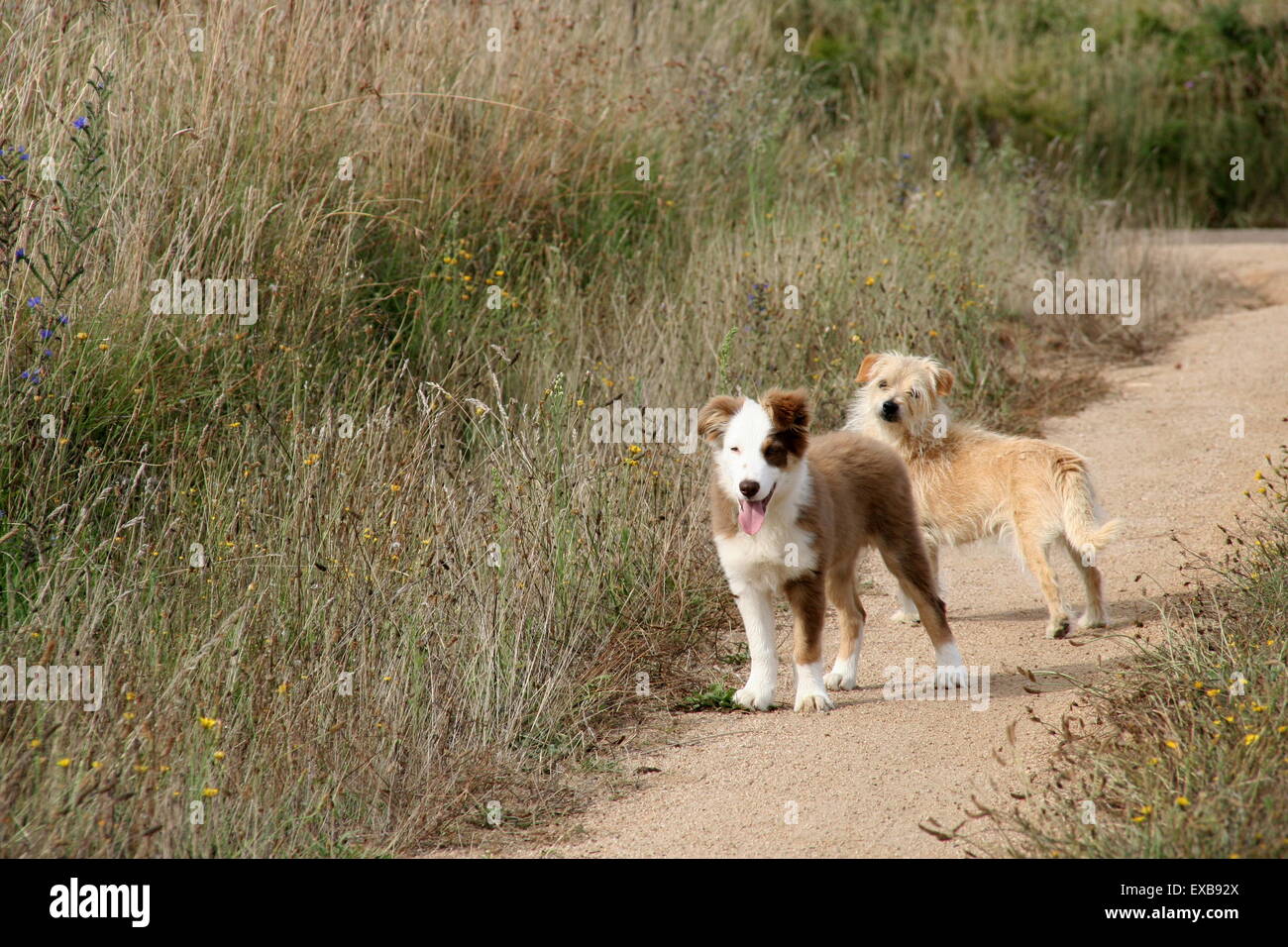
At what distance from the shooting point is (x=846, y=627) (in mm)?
6156

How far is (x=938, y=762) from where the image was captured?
5.16m

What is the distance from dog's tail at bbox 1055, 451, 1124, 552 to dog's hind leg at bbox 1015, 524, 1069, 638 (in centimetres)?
20

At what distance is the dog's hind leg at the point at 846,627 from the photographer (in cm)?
612

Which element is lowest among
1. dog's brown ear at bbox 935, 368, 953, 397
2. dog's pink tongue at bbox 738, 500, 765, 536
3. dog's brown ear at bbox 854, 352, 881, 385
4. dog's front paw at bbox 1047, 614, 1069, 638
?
dog's front paw at bbox 1047, 614, 1069, 638

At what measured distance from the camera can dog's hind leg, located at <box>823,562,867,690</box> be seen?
20.1ft

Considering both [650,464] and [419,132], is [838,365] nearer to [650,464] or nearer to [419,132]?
[650,464]

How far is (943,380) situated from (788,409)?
2086 millimetres

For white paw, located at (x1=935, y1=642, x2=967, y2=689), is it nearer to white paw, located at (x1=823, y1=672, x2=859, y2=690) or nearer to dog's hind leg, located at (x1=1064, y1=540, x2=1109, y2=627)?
white paw, located at (x1=823, y1=672, x2=859, y2=690)

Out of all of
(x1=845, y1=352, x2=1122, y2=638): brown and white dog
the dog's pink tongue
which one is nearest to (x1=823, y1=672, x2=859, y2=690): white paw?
the dog's pink tongue

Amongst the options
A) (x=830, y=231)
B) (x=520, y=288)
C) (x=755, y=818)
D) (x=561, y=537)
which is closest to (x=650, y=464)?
(x=561, y=537)

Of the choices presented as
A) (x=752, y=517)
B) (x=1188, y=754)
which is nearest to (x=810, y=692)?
(x=752, y=517)

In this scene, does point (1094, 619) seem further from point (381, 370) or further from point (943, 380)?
point (381, 370)

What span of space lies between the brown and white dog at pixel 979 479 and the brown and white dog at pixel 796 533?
987mm

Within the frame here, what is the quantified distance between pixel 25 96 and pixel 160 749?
405 cm
